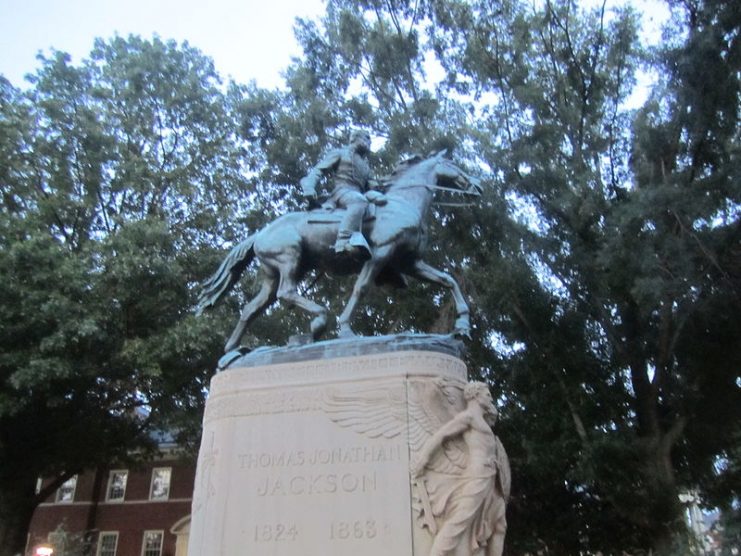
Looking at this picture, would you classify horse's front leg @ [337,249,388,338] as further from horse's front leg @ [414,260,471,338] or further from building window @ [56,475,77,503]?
building window @ [56,475,77,503]

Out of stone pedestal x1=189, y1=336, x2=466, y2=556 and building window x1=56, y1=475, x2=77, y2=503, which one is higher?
building window x1=56, y1=475, x2=77, y2=503

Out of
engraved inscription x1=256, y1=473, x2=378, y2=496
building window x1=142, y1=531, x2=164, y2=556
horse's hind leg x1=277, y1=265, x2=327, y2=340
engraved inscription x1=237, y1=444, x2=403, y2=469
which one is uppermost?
building window x1=142, y1=531, x2=164, y2=556

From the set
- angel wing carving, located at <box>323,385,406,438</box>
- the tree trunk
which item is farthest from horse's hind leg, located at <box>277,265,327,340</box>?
the tree trunk

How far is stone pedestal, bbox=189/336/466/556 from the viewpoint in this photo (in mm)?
6699

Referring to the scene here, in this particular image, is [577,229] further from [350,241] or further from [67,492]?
[67,492]

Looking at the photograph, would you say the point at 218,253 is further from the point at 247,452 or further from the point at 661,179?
the point at 247,452

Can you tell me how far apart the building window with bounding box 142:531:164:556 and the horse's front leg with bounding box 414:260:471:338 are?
31283 millimetres

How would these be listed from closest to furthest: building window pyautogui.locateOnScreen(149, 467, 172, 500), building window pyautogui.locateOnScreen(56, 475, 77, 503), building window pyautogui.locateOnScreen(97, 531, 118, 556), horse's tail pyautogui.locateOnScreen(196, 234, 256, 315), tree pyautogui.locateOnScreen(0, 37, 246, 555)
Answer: horse's tail pyautogui.locateOnScreen(196, 234, 256, 315) < tree pyautogui.locateOnScreen(0, 37, 246, 555) < building window pyautogui.locateOnScreen(97, 531, 118, 556) < building window pyautogui.locateOnScreen(149, 467, 172, 500) < building window pyautogui.locateOnScreen(56, 475, 77, 503)

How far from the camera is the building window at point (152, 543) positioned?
3522cm

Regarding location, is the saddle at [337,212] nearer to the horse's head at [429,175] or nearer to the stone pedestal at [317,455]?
the horse's head at [429,175]

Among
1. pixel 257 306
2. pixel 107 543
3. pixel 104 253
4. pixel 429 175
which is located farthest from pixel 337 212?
pixel 107 543

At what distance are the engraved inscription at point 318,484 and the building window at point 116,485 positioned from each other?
109 ft

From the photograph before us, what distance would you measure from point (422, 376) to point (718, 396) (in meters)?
11.8

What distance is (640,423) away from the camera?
1684 cm
